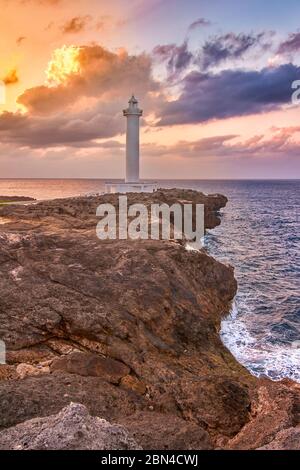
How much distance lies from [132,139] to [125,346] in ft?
136

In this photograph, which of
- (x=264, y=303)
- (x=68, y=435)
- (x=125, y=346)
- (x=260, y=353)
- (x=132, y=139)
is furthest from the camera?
(x=132, y=139)

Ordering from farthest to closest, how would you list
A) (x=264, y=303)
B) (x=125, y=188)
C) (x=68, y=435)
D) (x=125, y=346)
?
(x=125, y=188) < (x=264, y=303) < (x=125, y=346) < (x=68, y=435)

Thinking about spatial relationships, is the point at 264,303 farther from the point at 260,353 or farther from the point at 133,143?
the point at 133,143

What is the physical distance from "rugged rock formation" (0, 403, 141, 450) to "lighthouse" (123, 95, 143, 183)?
44.9m

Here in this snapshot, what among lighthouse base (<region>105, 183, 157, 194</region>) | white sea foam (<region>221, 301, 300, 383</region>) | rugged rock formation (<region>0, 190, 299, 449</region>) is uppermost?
lighthouse base (<region>105, 183, 157, 194</region>)

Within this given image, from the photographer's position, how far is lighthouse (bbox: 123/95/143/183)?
48281 millimetres

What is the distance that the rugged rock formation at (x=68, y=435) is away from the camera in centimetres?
484

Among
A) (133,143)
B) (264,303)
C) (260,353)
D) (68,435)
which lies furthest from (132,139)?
(68,435)

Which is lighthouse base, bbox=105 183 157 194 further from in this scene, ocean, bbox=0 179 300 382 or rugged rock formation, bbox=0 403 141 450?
rugged rock formation, bbox=0 403 141 450

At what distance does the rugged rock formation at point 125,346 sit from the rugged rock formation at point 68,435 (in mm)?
833

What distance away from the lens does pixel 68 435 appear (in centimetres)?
496

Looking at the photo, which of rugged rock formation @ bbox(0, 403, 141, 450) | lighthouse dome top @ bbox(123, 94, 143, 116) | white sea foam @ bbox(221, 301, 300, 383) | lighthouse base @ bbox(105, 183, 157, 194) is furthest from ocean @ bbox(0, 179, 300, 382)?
lighthouse dome top @ bbox(123, 94, 143, 116)

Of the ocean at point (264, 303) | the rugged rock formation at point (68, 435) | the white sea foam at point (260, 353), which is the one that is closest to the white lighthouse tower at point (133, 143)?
the ocean at point (264, 303)
